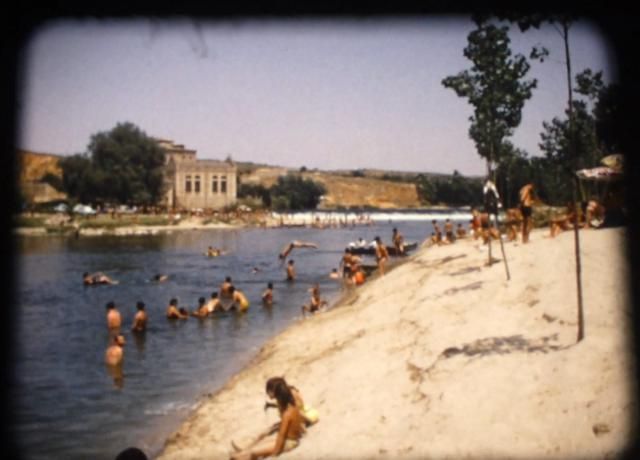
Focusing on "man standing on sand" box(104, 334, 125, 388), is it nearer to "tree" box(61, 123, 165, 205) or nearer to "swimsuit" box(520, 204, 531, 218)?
"swimsuit" box(520, 204, 531, 218)

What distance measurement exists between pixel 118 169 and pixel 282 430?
54438 millimetres

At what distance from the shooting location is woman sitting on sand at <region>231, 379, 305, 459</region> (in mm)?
5750

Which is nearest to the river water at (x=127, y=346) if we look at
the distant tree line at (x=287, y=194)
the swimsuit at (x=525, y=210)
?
the swimsuit at (x=525, y=210)

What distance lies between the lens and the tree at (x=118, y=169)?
56000mm

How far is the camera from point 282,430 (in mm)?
5750

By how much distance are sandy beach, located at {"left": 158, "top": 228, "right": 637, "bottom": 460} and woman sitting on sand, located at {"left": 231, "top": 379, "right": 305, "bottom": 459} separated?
0.13m

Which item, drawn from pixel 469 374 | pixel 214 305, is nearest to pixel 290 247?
pixel 214 305

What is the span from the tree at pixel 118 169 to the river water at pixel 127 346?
2484 cm

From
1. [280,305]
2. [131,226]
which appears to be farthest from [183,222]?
[280,305]

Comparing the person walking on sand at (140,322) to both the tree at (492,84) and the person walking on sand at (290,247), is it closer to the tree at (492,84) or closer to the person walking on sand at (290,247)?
the tree at (492,84)

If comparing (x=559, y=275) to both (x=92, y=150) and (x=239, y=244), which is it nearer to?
(x=239, y=244)

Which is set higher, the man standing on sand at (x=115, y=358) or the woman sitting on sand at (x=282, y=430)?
the woman sitting on sand at (x=282, y=430)

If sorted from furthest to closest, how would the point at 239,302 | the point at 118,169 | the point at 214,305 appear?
the point at 118,169
the point at 239,302
the point at 214,305

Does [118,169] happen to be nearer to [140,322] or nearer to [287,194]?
[287,194]
